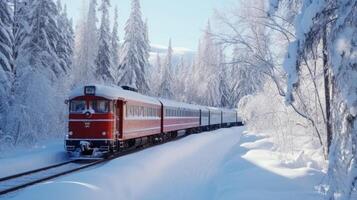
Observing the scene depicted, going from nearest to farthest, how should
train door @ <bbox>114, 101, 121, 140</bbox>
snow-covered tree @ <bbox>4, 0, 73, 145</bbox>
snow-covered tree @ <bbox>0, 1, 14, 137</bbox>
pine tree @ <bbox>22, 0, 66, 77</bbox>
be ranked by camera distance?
train door @ <bbox>114, 101, 121, 140</bbox> → snow-covered tree @ <bbox>0, 1, 14, 137</bbox> → snow-covered tree @ <bbox>4, 0, 73, 145</bbox> → pine tree @ <bbox>22, 0, 66, 77</bbox>

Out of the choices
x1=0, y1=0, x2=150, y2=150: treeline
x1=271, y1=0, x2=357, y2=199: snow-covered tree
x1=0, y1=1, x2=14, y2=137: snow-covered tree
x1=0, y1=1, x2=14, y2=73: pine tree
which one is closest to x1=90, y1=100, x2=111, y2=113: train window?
x1=0, y1=0, x2=150, y2=150: treeline

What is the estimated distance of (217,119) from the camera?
54.7 m

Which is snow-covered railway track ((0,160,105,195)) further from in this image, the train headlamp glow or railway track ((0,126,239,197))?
the train headlamp glow

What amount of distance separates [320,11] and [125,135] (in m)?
15.6

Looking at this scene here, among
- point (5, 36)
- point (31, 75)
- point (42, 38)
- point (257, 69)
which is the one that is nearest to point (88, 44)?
point (42, 38)

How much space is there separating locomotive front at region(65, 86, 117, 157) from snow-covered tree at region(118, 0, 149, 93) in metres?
28.6

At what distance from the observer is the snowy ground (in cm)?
995

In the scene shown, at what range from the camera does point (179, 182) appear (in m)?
14.3

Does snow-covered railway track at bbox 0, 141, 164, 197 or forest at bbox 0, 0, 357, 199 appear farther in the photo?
snow-covered railway track at bbox 0, 141, 164, 197

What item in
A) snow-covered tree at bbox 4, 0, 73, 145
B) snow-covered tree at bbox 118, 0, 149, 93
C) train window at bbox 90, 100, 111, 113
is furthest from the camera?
snow-covered tree at bbox 118, 0, 149, 93

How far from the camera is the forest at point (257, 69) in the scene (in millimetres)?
5590

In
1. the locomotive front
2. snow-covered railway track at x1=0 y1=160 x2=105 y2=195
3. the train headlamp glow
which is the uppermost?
the train headlamp glow

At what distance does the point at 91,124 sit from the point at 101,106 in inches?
33.8

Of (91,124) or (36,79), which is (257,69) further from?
(36,79)
